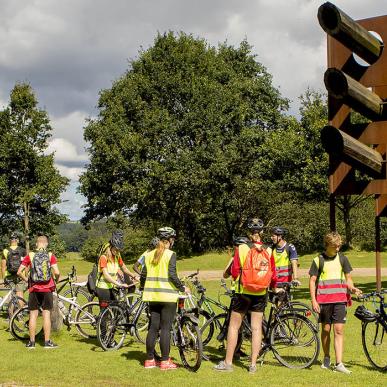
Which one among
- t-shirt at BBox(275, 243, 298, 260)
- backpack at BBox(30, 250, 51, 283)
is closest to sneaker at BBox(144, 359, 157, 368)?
backpack at BBox(30, 250, 51, 283)


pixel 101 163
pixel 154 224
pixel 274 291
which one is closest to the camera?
pixel 274 291

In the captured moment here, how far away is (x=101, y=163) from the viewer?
37.6m

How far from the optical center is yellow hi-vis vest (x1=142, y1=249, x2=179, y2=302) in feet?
25.6

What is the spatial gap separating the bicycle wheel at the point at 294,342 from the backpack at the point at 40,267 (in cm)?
377

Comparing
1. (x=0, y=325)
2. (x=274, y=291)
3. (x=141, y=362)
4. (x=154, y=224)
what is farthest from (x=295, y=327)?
(x=154, y=224)

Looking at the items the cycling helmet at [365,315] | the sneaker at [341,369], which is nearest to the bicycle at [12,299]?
the sneaker at [341,369]

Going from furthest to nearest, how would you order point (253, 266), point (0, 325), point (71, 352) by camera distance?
point (0, 325), point (71, 352), point (253, 266)

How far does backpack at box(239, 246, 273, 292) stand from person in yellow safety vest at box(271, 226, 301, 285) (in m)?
2.42

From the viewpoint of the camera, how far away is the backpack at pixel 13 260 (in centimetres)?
1250

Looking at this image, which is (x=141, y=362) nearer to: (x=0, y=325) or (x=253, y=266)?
(x=253, y=266)

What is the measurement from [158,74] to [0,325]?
29.2 metres

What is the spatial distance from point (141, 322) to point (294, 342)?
3.31 metres

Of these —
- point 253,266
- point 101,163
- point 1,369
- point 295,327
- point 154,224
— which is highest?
point 101,163

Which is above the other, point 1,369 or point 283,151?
point 283,151
